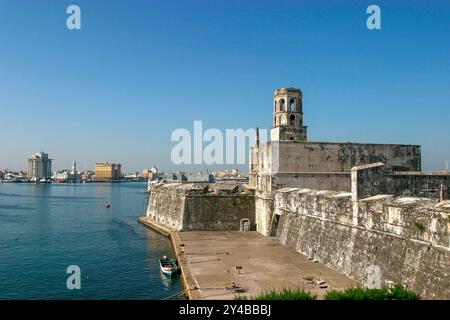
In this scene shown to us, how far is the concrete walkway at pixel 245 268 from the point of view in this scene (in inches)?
697

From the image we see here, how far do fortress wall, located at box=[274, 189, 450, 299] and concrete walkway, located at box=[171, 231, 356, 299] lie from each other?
1.01 m

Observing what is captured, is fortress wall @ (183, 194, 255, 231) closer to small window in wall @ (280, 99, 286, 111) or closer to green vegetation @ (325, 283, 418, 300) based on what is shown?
small window in wall @ (280, 99, 286, 111)

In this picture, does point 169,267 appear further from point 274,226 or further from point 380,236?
point 380,236

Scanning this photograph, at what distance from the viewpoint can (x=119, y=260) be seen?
92.5 ft

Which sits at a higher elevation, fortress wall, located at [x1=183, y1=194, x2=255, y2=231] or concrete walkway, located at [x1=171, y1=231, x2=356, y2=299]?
fortress wall, located at [x1=183, y1=194, x2=255, y2=231]

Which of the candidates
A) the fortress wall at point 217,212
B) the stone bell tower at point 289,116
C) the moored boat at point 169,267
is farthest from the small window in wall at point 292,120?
the moored boat at point 169,267

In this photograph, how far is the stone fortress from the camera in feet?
48.8

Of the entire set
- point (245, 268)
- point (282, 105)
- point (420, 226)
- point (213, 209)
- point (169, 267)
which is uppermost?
point (282, 105)

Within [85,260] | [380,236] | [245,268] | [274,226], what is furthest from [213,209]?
[380,236]

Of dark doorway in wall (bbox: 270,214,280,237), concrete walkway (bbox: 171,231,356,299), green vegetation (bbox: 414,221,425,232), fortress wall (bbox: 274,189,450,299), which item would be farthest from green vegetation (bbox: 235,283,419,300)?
dark doorway in wall (bbox: 270,214,280,237)

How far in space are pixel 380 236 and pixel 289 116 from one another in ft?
62.8

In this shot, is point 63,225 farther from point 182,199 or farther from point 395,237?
point 395,237

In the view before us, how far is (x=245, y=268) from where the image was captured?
21422 mm
